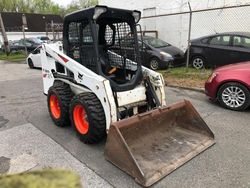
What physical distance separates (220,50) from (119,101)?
6.35m

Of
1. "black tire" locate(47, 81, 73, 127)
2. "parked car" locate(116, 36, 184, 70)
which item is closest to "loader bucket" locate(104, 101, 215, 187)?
"black tire" locate(47, 81, 73, 127)

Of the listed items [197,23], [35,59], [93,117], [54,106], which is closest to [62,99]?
[54,106]

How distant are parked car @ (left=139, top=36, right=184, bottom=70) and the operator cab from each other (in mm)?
5199

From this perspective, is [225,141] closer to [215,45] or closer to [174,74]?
[174,74]

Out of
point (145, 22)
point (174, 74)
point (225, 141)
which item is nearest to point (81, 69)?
point (225, 141)

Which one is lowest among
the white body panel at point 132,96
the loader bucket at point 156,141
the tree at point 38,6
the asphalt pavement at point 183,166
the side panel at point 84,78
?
the asphalt pavement at point 183,166

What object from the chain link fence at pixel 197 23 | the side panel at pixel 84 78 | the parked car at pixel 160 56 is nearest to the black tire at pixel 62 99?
the side panel at pixel 84 78

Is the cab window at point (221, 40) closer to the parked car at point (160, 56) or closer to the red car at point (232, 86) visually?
the parked car at point (160, 56)

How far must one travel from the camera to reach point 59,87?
15.4 ft

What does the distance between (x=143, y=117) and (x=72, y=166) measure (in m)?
1.22

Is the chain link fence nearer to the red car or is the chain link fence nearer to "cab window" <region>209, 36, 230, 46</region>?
"cab window" <region>209, 36, 230, 46</region>

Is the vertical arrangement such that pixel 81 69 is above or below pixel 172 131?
above

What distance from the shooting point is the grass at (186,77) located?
7.70 meters

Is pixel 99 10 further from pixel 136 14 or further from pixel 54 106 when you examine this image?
pixel 54 106
